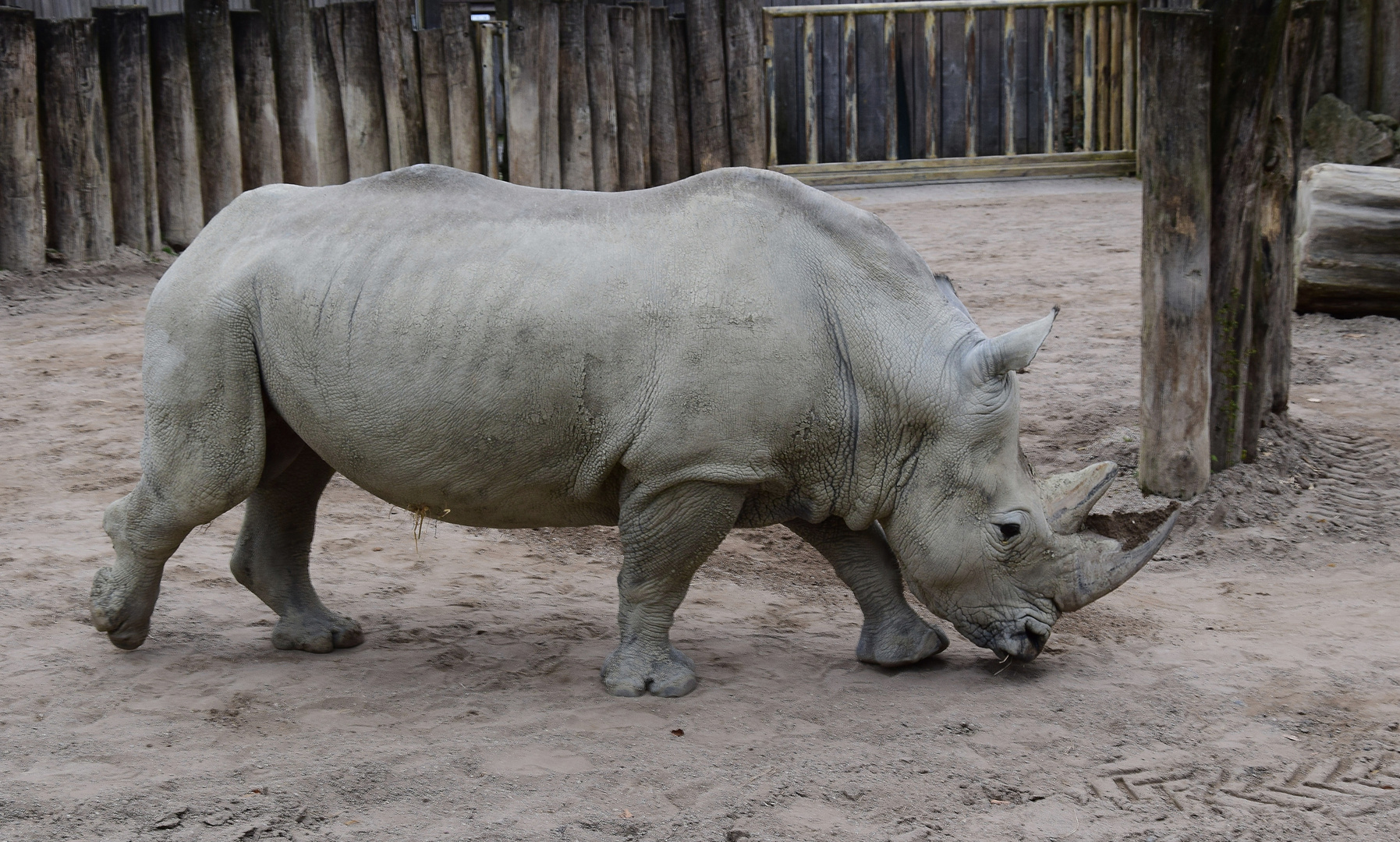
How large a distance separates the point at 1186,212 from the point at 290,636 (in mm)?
3906

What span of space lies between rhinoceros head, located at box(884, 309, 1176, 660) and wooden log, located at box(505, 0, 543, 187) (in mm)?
8020

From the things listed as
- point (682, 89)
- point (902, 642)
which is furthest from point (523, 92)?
point (902, 642)

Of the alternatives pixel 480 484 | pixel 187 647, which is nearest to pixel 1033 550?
pixel 480 484

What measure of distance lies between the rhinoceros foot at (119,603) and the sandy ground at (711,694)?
0.11 meters

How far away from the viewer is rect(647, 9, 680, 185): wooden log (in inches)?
493

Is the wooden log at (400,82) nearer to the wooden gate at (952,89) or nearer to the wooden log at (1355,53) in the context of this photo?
the wooden gate at (952,89)

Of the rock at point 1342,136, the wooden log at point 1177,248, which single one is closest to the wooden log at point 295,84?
the wooden log at point 1177,248

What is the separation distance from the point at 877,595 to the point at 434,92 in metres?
7.78

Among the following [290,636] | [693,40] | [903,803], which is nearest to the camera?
[903,803]

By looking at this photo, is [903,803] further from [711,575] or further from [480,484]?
[711,575]

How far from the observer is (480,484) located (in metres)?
4.16

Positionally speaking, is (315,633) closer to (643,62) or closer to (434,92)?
(434,92)

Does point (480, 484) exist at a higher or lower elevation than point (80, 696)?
higher

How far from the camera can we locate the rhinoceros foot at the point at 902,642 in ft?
14.6
